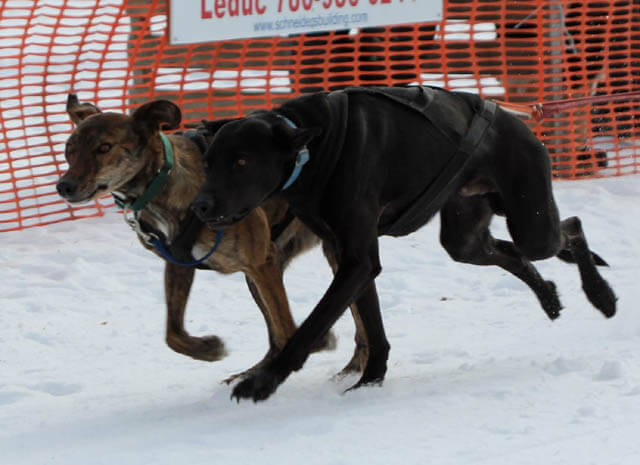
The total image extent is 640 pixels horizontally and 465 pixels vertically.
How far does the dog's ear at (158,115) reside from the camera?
3.81 m

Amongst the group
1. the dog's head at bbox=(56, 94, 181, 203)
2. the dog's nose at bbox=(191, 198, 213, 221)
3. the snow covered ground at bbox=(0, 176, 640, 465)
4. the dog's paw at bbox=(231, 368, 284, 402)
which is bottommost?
the snow covered ground at bbox=(0, 176, 640, 465)

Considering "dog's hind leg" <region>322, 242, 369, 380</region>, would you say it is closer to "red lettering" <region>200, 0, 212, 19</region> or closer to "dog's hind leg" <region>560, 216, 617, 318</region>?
"dog's hind leg" <region>560, 216, 617, 318</region>

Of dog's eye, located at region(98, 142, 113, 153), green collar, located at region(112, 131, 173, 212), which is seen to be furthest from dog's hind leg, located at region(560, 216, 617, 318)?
dog's eye, located at region(98, 142, 113, 153)

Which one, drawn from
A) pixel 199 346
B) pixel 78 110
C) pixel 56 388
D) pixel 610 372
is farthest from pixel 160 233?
pixel 610 372

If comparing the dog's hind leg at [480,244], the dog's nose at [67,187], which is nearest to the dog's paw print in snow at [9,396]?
the dog's nose at [67,187]

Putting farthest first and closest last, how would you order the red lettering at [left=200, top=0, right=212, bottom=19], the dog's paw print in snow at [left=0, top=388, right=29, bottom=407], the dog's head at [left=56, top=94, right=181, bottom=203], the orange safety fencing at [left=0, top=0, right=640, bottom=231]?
the orange safety fencing at [left=0, top=0, right=640, bottom=231]
the red lettering at [left=200, top=0, right=212, bottom=19]
the dog's paw print in snow at [left=0, top=388, right=29, bottom=407]
the dog's head at [left=56, top=94, right=181, bottom=203]

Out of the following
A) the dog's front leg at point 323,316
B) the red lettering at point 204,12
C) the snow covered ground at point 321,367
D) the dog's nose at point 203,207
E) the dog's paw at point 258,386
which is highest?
the dog's nose at point 203,207

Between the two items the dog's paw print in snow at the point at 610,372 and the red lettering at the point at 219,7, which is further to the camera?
the red lettering at the point at 219,7

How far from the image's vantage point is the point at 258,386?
137 inches

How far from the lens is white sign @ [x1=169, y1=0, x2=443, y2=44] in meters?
7.43

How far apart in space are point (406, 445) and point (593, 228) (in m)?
4.53

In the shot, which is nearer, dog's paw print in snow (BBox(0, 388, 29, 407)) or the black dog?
the black dog

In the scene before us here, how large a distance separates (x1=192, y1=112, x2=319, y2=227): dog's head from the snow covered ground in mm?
753

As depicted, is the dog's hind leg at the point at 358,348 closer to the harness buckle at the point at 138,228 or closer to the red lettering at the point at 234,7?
the harness buckle at the point at 138,228
